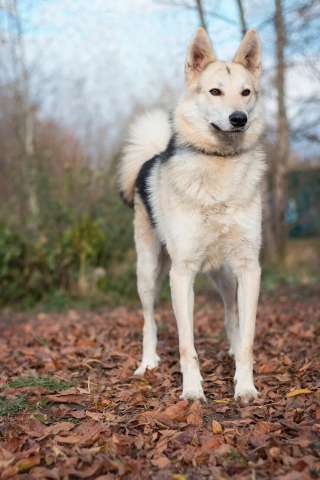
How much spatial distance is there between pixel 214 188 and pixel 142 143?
1501mm

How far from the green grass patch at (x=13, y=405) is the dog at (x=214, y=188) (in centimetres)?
101

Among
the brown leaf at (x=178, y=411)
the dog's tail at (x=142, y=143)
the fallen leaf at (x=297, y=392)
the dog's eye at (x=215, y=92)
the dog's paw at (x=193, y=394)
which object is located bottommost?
the dog's paw at (x=193, y=394)

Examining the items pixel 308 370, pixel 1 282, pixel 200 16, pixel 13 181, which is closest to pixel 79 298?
pixel 1 282

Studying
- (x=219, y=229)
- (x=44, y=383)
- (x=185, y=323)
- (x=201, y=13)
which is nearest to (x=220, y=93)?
(x=219, y=229)

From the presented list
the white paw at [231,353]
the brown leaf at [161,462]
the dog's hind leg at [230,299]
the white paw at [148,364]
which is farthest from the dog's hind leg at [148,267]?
the brown leaf at [161,462]

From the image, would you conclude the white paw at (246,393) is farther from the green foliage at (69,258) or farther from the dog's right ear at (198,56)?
the green foliage at (69,258)

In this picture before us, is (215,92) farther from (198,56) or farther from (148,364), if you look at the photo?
(148,364)

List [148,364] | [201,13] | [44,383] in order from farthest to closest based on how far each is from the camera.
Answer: [201,13], [148,364], [44,383]

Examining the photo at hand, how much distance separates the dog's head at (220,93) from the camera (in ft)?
12.1

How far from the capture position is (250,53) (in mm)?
4031

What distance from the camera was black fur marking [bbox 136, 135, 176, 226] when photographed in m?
4.08

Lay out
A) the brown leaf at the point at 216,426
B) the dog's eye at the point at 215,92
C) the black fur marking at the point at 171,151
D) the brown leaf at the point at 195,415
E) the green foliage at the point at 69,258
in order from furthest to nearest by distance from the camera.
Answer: the green foliage at the point at 69,258
the black fur marking at the point at 171,151
the dog's eye at the point at 215,92
the brown leaf at the point at 195,415
the brown leaf at the point at 216,426

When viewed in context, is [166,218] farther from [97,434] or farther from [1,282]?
[1,282]

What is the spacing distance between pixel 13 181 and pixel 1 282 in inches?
73.6
